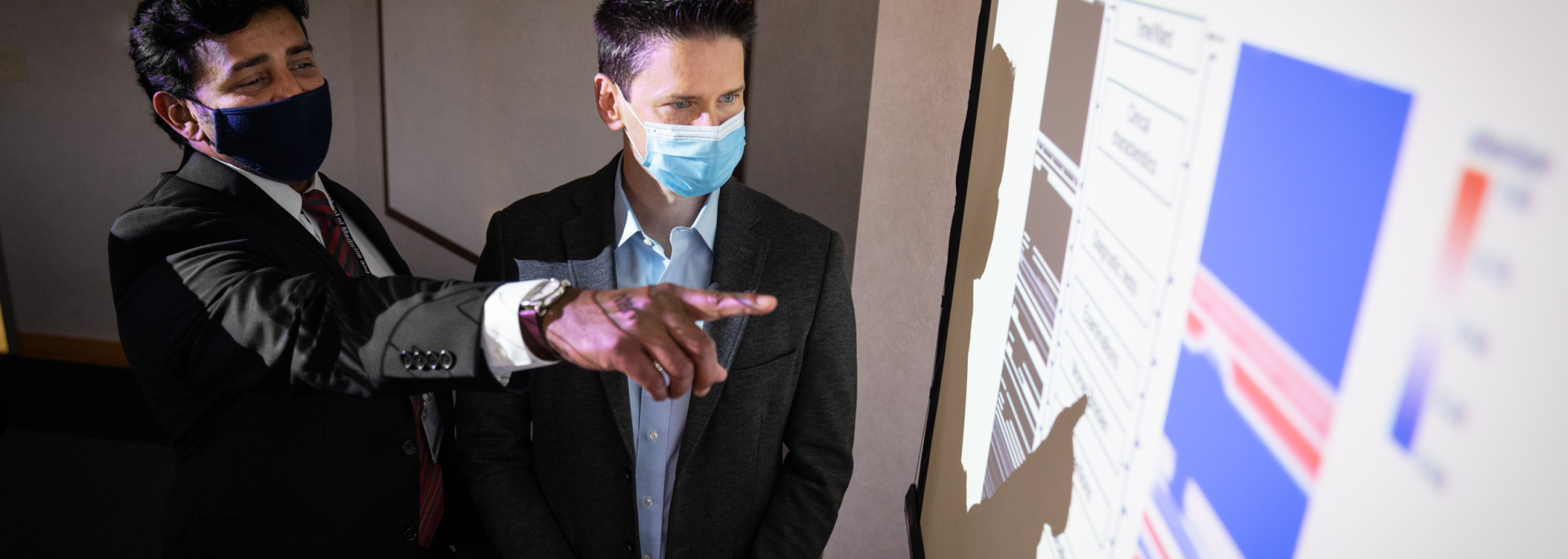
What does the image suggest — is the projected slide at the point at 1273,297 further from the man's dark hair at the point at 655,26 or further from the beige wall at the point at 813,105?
the beige wall at the point at 813,105

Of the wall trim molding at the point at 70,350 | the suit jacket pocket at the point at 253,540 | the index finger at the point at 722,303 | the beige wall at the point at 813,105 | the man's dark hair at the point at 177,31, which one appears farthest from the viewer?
the wall trim molding at the point at 70,350

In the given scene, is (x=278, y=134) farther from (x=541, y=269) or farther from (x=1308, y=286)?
(x=1308, y=286)

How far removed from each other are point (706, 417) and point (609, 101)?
1.79 ft

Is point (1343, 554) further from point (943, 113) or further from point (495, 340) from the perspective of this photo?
point (943, 113)

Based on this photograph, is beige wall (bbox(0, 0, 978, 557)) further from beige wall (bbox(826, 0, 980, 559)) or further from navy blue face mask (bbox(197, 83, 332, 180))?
navy blue face mask (bbox(197, 83, 332, 180))

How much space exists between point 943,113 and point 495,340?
45.4 inches

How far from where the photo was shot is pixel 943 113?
1.70m

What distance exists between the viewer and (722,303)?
0.69 m

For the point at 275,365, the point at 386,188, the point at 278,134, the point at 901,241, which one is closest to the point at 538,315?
the point at 275,365

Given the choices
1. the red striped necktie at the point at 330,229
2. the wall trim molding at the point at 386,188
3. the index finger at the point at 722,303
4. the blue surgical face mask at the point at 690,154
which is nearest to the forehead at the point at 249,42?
the red striped necktie at the point at 330,229

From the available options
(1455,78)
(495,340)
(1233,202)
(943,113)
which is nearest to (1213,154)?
(1233,202)

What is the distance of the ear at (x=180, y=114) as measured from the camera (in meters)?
1.27

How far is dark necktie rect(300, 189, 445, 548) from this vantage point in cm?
143

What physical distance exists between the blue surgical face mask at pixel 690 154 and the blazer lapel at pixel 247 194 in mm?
531
